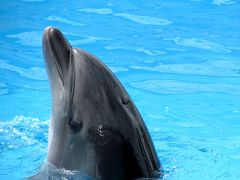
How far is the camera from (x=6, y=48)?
10.1 meters

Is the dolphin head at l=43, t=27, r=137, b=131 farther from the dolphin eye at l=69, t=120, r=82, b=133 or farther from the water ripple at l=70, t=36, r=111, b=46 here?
the water ripple at l=70, t=36, r=111, b=46

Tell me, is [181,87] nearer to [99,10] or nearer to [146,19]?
[146,19]

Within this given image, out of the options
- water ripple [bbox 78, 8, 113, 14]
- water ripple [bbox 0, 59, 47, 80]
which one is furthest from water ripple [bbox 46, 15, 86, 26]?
water ripple [bbox 0, 59, 47, 80]

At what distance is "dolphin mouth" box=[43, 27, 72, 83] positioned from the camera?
14.0ft

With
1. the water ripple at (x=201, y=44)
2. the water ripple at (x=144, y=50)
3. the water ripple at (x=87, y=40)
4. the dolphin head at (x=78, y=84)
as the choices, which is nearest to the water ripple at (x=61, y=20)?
the water ripple at (x=87, y=40)

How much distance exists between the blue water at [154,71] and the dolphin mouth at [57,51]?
1.11 metres

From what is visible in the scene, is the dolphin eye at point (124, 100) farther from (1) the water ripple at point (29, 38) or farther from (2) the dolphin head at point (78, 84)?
(1) the water ripple at point (29, 38)

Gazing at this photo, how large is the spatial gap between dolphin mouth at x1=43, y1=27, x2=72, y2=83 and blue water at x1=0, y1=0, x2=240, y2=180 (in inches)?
43.8

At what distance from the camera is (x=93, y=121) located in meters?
4.14

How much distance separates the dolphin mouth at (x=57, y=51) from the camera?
Answer: 14.0 feet

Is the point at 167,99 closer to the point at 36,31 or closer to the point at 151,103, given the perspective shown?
the point at 151,103

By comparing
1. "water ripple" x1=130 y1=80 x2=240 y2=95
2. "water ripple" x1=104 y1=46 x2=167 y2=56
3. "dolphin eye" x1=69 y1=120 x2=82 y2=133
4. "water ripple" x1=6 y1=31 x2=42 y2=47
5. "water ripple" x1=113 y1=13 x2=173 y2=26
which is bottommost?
"water ripple" x1=130 y1=80 x2=240 y2=95

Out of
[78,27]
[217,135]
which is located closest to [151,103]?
[217,135]

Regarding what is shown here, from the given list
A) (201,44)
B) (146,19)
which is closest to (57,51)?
(201,44)
